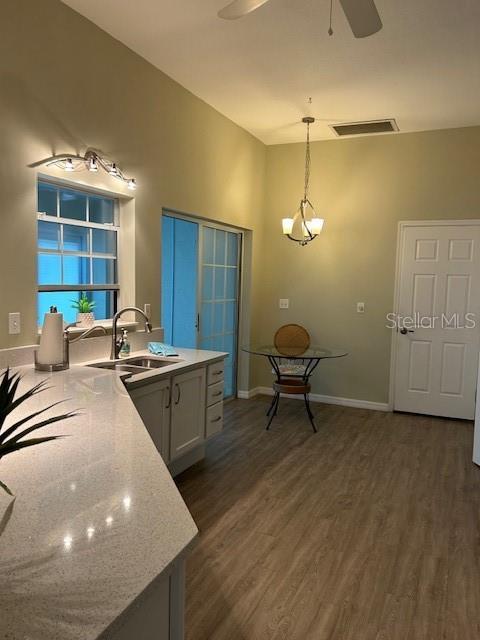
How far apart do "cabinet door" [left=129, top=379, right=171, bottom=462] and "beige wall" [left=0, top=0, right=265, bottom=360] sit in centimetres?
71

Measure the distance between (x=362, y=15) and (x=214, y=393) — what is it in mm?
2467

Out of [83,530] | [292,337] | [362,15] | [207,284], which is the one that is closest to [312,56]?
[362,15]

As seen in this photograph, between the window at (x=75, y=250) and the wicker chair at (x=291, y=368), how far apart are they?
5.57ft

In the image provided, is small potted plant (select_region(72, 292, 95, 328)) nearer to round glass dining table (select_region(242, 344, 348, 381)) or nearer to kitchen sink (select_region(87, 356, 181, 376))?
kitchen sink (select_region(87, 356, 181, 376))

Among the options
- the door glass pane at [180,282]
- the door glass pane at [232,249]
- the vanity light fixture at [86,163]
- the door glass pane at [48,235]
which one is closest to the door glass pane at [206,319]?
the door glass pane at [180,282]

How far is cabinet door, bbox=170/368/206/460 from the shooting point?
314cm

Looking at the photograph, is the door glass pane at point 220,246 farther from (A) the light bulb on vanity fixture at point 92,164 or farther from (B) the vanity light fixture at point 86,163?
(A) the light bulb on vanity fixture at point 92,164

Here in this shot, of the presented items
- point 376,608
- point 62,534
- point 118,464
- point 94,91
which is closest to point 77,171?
point 94,91

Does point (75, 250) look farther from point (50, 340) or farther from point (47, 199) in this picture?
point (50, 340)

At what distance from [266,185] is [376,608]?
4.54 meters

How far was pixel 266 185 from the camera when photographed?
5703 mm

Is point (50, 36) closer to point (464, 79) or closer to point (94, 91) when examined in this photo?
point (94, 91)

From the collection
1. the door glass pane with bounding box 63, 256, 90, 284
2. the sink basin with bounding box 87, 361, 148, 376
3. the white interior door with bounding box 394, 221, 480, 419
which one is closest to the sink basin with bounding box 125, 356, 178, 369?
the sink basin with bounding box 87, 361, 148, 376

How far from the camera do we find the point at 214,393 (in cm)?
360
